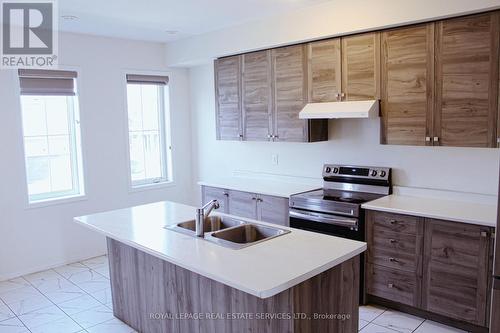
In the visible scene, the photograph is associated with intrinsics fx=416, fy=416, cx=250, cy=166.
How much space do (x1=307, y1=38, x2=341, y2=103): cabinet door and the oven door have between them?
1.04 m

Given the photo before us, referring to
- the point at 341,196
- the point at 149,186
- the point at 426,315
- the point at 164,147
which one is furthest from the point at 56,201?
the point at 426,315

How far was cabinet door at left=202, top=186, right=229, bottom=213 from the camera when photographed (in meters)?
4.51

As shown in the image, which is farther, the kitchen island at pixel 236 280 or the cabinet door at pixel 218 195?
the cabinet door at pixel 218 195

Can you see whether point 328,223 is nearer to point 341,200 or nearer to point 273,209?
point 341,200

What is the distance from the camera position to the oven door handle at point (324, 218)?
11.2 feet

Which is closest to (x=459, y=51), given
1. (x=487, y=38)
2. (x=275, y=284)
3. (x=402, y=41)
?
(x=487, y=38)

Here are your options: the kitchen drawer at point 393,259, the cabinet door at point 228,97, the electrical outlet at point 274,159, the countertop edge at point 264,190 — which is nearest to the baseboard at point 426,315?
the kitchen drawer at point 393,259

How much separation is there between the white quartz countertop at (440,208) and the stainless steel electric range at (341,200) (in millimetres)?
153

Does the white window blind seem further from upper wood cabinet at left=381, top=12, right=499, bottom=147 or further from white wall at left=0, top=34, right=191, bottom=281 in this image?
upper wood cabinet at left=381, top=12, right=499, bottom=147

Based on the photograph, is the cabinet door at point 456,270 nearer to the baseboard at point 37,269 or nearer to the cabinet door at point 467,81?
the cabinet door at point 467,81

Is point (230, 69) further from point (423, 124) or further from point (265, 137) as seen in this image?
point (423, 124)

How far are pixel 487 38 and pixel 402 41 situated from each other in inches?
23.7

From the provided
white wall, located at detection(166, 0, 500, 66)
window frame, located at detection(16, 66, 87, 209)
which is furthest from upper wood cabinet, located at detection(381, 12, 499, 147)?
window frame, located at detection(16, 66, 87, 209)

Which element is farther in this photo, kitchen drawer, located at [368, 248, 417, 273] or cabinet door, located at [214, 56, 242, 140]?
cabinet door, located at [214, 56, 242, 140]
